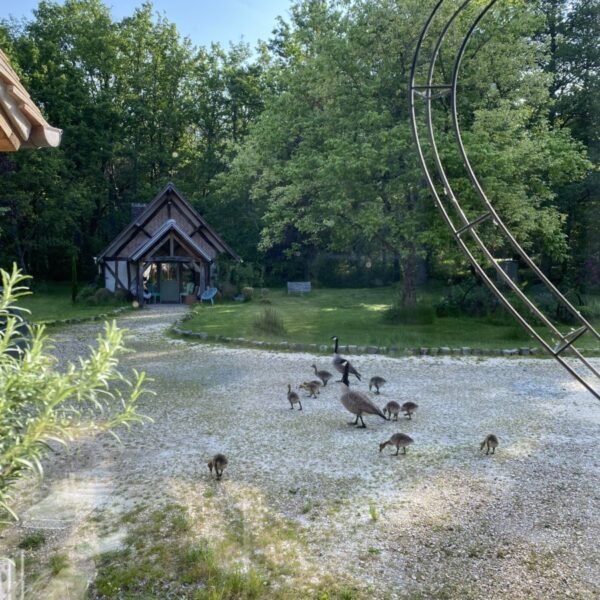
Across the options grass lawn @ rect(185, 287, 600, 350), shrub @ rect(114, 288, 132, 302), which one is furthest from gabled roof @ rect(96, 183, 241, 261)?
grass lawn @ rect(185, 287, 600, 350)

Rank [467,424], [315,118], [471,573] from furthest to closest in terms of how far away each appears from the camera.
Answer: [315,118], [467,424], [471,573]

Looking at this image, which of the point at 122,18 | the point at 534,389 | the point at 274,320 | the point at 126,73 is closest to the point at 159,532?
the point at 534,389

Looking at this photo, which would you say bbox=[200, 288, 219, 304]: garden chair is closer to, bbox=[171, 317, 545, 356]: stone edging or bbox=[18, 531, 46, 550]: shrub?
bbox=[171, 317, 545, 356]: stone edging

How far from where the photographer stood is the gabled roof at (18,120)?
447 centimetres

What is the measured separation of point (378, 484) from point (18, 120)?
547cm

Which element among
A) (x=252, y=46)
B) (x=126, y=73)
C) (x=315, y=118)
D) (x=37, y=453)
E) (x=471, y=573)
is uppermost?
(x=252, y=46)

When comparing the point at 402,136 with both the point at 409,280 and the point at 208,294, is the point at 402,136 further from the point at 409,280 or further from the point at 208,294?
the point at 208,294

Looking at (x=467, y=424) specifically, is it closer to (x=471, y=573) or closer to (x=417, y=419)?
(x=417, y=419)

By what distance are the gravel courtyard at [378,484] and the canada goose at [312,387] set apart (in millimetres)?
377

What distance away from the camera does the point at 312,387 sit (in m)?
10.1

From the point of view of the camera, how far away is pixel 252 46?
138ft

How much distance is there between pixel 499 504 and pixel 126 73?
4335cm

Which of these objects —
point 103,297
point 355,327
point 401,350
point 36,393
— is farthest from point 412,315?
point 36,393

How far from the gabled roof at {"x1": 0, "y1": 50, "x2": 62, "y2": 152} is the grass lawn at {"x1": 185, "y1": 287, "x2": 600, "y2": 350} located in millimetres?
10821
